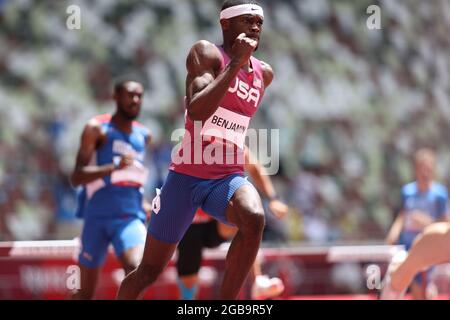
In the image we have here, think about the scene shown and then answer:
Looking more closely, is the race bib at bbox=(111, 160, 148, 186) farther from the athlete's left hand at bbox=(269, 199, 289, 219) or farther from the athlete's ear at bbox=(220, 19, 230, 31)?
the athlete's ear at bbox=(220, 19, 230, 31)

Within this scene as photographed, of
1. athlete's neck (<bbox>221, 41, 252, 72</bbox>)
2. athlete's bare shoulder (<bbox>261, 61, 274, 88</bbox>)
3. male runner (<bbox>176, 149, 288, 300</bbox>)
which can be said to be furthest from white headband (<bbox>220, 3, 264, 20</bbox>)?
male runner (<bbox>176, 149, 288, 300</bbox>)

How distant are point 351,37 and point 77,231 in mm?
7605

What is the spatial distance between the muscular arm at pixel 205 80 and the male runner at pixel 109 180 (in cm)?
220

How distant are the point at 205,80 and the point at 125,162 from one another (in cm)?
233

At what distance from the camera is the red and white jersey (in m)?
5.34

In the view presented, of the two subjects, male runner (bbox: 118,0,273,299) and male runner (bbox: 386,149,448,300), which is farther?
male runner (bbox: 386,149,448,300)

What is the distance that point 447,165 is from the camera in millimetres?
18109

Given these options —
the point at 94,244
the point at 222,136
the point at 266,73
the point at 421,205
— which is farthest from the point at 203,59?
the point at 421,205

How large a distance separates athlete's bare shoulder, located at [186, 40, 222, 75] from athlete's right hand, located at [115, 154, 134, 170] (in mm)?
2160

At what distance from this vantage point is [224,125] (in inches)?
211

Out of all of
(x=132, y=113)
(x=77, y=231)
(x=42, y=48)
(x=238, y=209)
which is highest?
(x=42, y=48)

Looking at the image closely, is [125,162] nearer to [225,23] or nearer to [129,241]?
[129,241]

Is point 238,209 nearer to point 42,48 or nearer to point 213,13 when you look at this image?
point 42,48
